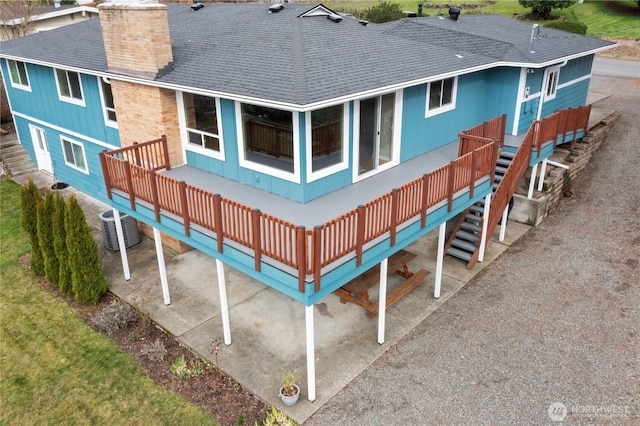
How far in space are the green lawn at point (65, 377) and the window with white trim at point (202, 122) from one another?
17.5 ft

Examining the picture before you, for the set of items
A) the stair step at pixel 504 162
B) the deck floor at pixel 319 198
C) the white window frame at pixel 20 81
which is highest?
the white window frame at pixel 20 81

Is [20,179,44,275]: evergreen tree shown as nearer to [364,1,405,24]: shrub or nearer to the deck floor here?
the deck floor

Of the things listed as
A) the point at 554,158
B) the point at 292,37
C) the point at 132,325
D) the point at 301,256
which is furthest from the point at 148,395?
the point at 554,158

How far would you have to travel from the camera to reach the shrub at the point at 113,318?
11.1 m

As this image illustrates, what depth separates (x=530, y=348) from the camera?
1002 centimetres

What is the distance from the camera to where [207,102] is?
11.2 metres

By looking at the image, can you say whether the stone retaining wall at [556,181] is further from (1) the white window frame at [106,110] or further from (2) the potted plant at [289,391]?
(1) the white window frame at [106,110]

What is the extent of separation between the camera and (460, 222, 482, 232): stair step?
526 inches

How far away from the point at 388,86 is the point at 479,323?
5893mm

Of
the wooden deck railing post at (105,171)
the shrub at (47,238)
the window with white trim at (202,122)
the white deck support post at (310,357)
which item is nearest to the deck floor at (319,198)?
the window with white trim at (202,122)

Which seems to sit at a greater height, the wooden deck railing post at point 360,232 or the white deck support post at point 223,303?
the wooden deck railing post at point 360,232

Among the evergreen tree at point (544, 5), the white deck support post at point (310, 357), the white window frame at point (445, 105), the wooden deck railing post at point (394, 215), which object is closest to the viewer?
the white deck support post at point (310, 357)

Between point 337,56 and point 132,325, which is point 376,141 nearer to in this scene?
point 337,56

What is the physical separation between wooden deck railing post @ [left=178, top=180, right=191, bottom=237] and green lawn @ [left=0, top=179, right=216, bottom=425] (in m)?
3.24
